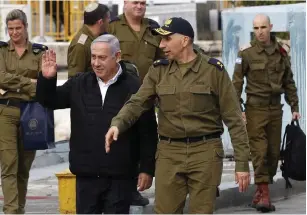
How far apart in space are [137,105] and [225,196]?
4438 millimetres

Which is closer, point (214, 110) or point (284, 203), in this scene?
point (214, 110)

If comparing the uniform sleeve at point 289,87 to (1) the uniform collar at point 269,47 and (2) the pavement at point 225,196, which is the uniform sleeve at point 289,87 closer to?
(1) the uniform collar at point 269,47

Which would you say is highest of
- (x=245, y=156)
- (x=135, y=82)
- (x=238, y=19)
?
(x=238, y=19)

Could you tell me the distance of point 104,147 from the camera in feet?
25.2

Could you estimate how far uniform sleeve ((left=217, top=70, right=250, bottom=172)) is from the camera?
775 centimetres

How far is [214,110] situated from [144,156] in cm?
61

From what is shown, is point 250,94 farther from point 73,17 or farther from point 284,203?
point 73,17

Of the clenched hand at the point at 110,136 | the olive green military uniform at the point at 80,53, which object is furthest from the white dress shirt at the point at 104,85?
the olive green military uniform at the point at 80,53

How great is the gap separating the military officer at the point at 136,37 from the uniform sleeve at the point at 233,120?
8.26 ft

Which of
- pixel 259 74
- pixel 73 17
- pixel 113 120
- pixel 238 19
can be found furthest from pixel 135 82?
pixel 73 17

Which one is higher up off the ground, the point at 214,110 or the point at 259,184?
the point at 214,110

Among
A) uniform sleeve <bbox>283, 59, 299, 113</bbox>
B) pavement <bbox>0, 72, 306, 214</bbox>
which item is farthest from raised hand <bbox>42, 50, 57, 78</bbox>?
uniform sleeve <bbox>283, 59, 299, 113</bbox>

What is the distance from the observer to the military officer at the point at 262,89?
11.6m

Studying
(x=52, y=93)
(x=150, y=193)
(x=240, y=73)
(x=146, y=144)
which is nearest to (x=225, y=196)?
(x=150, y=193)
